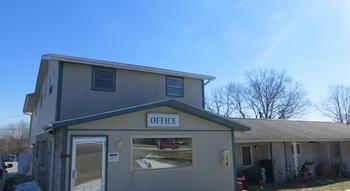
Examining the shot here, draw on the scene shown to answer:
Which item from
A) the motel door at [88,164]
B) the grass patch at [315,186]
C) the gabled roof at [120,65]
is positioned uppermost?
the gabled roof at [120,65]

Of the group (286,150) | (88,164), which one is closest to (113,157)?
(88,164)

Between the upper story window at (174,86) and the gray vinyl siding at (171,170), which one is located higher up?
the upper story window at (174,86)

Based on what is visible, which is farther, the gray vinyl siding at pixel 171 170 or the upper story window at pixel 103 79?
the upper story window at pixel 103 79

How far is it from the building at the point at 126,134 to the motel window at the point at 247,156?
5.56 meters

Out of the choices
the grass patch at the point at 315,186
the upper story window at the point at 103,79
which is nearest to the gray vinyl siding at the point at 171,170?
the upper story window at the point at 103,79

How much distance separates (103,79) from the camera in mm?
12977

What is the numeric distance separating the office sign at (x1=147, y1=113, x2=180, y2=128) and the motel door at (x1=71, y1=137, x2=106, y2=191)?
5.91 ft

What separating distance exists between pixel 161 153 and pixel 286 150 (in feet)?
35.2

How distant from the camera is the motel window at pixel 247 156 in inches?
721

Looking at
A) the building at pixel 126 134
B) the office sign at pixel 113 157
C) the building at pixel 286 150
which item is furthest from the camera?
the building at pixel 286 150

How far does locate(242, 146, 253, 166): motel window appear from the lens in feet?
60.1

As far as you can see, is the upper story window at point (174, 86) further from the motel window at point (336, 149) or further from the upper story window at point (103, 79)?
the motel window at point (336, 149)

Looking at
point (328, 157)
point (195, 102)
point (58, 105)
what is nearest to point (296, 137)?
point (328, 157)

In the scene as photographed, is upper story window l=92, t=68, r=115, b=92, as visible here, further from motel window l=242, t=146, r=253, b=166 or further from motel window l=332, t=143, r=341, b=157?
motel window l=332, t=143, r=341, b=157
